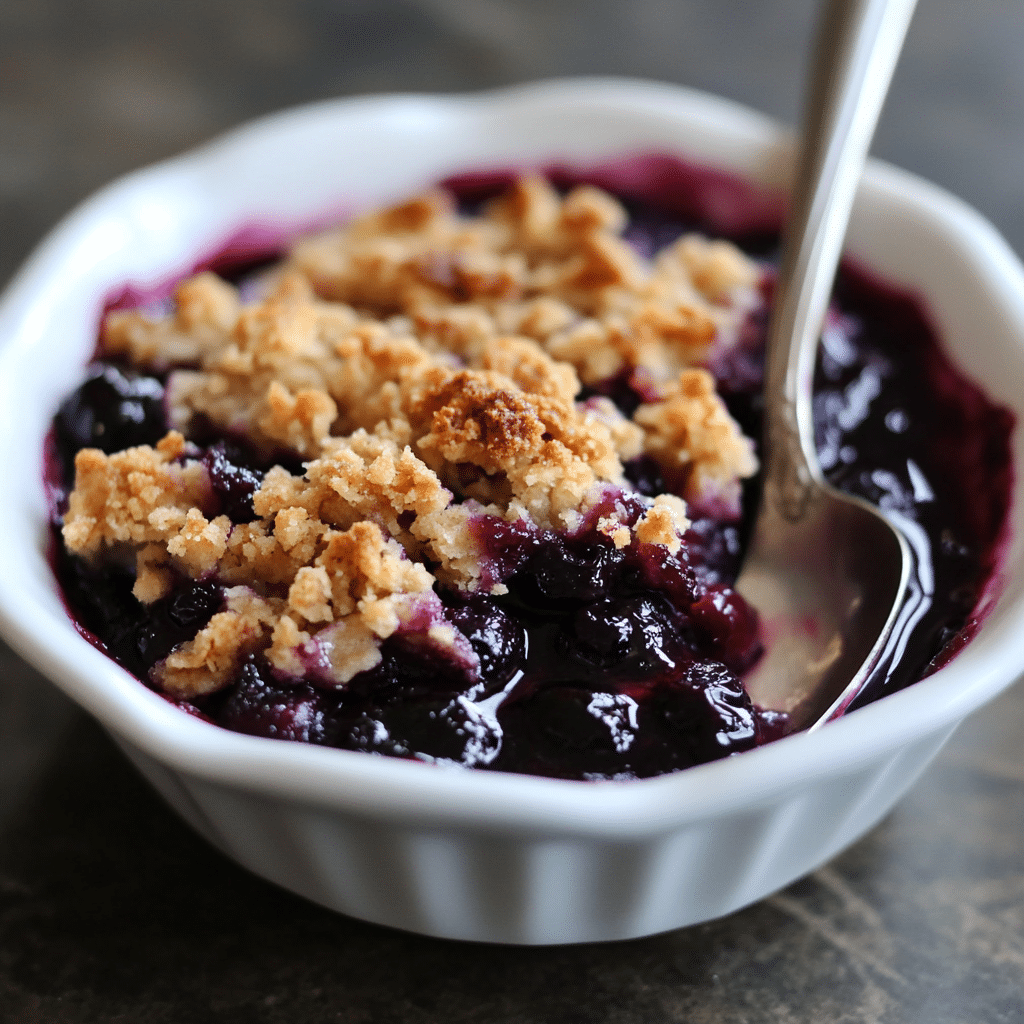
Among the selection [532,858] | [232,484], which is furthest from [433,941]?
[232,484]

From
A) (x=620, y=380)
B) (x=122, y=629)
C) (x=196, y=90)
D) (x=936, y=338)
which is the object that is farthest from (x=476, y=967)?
(x=196, y=90)

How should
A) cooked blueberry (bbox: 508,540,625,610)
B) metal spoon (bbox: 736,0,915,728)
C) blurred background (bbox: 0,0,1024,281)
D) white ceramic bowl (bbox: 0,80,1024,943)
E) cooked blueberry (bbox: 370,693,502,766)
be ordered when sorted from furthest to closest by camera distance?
1. blurred background (bbox: 0,0,1024,281)
2. metal spoon (bbox: 736,0,915,728)
3. cooked blueberry (bbox: 508,540,625,610)
4. cooked blueberry (bbox: 370,693,502,766)
5. white ceramic bowl (bbox: 0,80,1024,943)

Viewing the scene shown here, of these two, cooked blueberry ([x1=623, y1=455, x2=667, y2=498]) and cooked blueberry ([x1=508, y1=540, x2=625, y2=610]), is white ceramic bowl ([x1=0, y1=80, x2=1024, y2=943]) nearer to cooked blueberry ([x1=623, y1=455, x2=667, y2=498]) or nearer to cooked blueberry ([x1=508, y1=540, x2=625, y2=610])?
cooked blueberry ([x1=508, y1=540, x2=625, y2=610])

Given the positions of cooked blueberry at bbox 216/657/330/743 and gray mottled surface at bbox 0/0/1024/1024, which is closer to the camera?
cooked blueberry at bbox 216/657/330/743

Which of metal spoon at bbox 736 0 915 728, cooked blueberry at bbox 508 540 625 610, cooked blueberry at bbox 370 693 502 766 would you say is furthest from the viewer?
metal spoon at bbox 736 0 915 728

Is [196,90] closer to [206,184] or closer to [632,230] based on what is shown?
[206,184]

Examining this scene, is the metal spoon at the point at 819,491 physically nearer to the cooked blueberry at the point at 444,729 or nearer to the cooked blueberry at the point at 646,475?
the cooked blueberry at the point at 646,475

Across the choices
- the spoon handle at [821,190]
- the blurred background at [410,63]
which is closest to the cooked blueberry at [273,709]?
the spoon handle at [821,190]

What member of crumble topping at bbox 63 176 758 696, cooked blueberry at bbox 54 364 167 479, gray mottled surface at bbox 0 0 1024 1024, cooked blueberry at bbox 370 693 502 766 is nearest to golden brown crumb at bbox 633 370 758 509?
crumble topping at bbox 63 176 758 696
